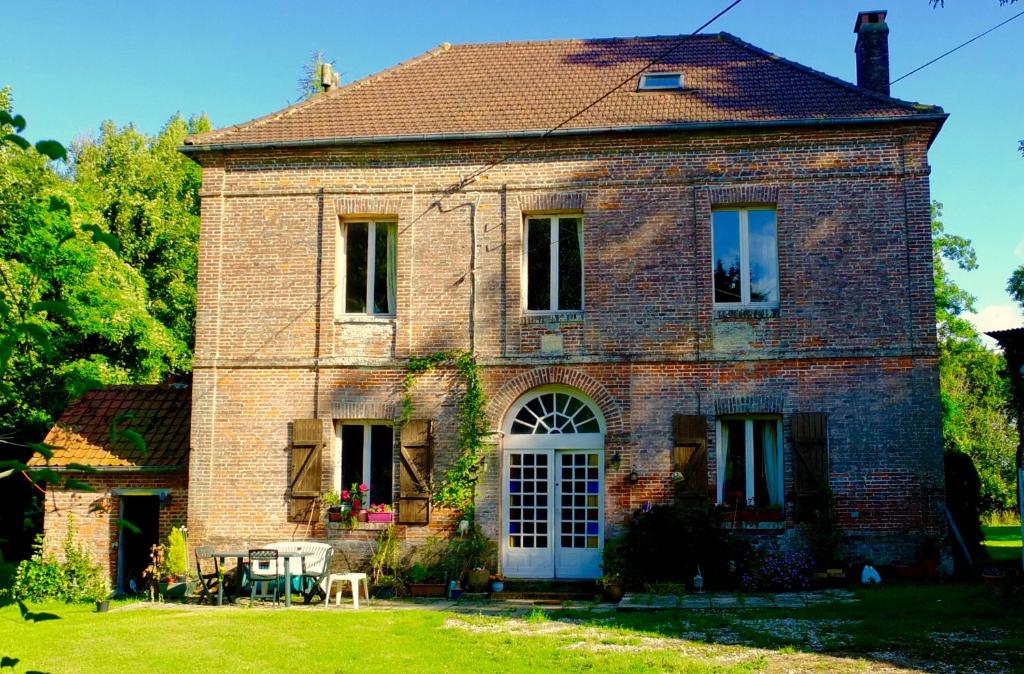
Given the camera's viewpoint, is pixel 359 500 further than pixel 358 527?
Yes

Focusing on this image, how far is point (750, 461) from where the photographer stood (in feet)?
47.5

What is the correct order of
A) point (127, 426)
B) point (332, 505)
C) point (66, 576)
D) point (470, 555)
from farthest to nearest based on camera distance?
1. point (127, 426)
2. point (66, 576)
3. point (332, 505)
4. point (470, 555)

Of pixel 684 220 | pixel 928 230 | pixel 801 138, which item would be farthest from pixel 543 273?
pixel 928 230

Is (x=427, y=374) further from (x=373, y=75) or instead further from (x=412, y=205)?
(x=373, y=75)

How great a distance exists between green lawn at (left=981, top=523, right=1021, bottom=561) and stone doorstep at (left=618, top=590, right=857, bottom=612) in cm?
550

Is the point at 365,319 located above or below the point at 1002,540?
above

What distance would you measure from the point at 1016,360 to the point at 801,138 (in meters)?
4.48

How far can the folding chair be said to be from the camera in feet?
43.7

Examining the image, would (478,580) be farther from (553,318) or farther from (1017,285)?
(1017,285)

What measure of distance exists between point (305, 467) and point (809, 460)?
299 inches

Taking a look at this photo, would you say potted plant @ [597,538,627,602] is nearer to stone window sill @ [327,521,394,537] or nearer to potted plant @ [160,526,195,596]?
stone window sill @ [327,521,394,537]

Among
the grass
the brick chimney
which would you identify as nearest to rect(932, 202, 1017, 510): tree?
the grass

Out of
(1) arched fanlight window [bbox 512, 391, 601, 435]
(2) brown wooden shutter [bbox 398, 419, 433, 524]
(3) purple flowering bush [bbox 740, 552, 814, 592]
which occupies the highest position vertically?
(1) arched fanlight window [bbox 512, 391, 601, 435]

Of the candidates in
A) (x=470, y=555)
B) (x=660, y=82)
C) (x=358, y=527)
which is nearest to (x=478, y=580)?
(x=470, y=555)
